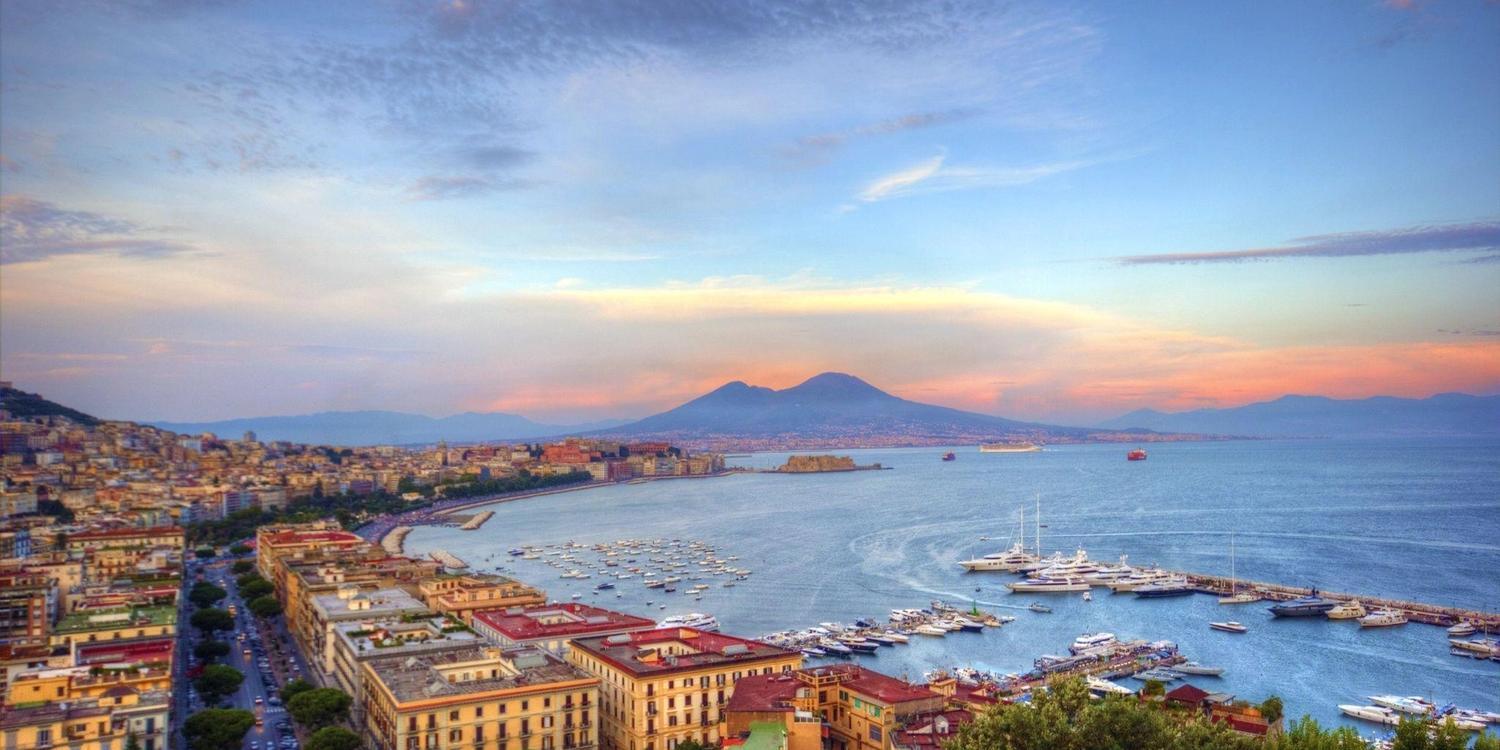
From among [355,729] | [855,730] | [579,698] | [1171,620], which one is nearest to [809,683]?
[855,730]

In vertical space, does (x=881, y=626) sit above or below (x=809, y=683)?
below

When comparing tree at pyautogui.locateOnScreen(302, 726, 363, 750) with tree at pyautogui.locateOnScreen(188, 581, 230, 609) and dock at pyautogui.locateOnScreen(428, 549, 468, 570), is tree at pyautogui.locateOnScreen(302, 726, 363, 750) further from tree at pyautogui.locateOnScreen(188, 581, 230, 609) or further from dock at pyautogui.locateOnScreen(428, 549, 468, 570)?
dock at pyautogui.locateOnScreen(428, 549, 468, 570)

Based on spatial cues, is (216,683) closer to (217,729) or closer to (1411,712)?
(217,729)

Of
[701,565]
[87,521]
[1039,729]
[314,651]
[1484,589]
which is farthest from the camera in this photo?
[87,521]

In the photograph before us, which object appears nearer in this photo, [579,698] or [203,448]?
[579,698]

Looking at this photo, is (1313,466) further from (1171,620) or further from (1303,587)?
(1171,620)

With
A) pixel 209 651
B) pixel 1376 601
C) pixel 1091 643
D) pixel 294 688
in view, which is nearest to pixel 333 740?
pixel 294 688

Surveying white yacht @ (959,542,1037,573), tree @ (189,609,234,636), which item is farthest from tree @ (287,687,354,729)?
white yacht @ (959,542,1037,573)
